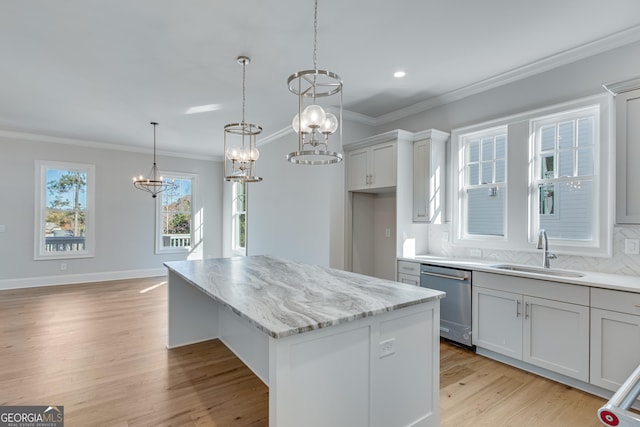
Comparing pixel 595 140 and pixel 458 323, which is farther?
pixel 458 323

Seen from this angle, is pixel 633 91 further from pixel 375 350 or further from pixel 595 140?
pixel 375 350

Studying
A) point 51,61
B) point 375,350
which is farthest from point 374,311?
point 51,61

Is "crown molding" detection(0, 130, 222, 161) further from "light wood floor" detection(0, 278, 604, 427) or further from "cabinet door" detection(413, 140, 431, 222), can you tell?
"cabinet door" detection(413, 140, 431, 222)

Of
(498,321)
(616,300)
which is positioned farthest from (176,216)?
(616,300)

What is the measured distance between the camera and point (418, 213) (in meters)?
4.04

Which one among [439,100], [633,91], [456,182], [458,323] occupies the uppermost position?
[439,100]

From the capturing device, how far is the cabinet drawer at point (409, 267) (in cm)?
373

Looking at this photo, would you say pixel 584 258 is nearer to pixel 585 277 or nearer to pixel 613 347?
pixel 585 277

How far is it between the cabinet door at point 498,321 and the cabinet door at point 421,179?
114cm

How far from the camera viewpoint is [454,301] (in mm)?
3355

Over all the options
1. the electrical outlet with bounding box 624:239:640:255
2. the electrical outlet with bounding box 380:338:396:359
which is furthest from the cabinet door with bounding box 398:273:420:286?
the electrical outlet with bounding box 380:338:396:359

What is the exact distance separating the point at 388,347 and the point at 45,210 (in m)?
7.09

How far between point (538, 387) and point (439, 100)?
3.20 metres

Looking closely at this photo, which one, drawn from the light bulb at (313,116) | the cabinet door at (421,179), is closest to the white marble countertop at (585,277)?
the cabinet door at (421,179)
